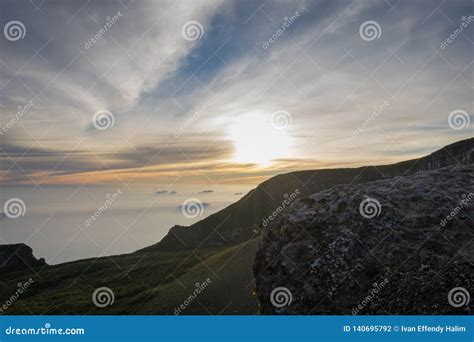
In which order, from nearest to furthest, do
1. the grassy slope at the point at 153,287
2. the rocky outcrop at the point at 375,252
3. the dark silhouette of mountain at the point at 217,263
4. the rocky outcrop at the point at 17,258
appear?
the rocky outcrop at the point at 375,252 → the dark silhouette of mountain at the point at 217,263 → the grassy slope at the point at 153,287 → the rocky outcrop at the point at 17,258

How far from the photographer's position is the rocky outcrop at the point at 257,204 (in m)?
115

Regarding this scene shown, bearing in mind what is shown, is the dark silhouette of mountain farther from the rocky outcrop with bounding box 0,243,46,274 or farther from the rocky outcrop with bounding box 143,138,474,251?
the rocky outcrop with bounding box 0,243,46,274

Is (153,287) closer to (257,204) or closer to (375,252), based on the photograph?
(375,252)

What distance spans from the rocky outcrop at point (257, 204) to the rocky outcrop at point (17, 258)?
5228cm

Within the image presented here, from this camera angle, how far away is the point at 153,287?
63000 millimetres

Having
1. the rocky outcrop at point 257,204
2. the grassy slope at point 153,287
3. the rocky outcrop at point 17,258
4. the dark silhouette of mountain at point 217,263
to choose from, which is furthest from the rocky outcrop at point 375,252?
the rocky outcrop at point 17,258

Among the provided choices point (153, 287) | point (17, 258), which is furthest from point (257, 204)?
point (17, 258)

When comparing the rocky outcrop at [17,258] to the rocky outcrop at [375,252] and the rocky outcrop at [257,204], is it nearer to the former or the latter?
the rocky outcrop at [257,204]

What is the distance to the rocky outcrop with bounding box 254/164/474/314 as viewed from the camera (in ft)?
49.1

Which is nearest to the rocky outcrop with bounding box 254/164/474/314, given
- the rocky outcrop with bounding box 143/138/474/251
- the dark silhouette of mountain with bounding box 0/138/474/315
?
the dark silhouette of mountain with bounding box 0/138/474/315

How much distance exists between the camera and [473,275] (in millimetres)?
14930

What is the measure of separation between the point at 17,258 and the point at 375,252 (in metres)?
166

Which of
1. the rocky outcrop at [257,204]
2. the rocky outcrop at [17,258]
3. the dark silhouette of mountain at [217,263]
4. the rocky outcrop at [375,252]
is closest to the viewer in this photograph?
the rocky outcrop at [375,252]

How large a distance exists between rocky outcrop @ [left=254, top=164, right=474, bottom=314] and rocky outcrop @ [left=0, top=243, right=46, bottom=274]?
155 metres
